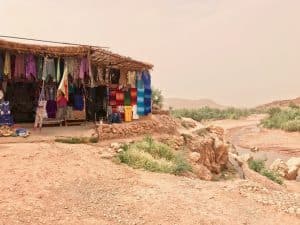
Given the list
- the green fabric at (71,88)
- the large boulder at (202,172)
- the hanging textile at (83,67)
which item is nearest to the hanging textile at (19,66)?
the hanging textile at (83,67)

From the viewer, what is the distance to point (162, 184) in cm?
1123

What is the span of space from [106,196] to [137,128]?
7.57 meters

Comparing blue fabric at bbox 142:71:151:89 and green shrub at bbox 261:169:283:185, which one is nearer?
green shrub at bbox 261:169:283:185

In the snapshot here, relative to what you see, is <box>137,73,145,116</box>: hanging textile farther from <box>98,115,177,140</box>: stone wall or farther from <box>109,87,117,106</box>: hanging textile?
<box>109,87,117,106</box>: hanging textile

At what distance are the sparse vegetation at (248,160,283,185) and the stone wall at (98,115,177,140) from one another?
4520 millimetres

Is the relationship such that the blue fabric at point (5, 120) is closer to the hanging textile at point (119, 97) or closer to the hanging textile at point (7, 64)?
the hanging textile at point (7, 64)

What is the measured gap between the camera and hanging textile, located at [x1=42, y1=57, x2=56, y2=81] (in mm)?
16188

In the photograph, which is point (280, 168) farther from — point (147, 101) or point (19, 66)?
point (19, 66)

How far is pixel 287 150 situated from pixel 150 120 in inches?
584

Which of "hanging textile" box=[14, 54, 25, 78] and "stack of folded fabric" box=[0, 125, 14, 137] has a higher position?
"hanging textile" box=[14, 54, 25, 78]

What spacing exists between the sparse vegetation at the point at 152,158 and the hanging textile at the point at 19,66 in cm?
489

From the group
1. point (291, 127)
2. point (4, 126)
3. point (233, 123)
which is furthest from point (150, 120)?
point (233, 123)

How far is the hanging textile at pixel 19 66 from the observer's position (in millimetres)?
15750

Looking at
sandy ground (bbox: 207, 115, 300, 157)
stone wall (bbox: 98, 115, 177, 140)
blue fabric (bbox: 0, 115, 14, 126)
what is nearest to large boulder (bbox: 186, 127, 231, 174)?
stone wall (bbox: 98, 115, 177, 140)
